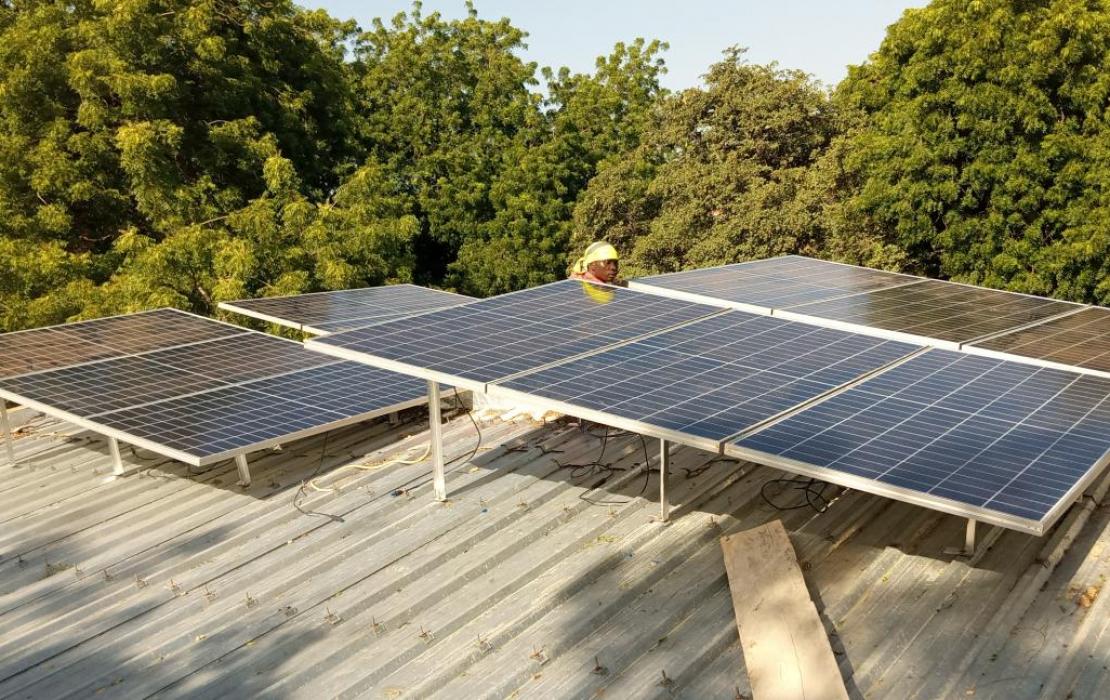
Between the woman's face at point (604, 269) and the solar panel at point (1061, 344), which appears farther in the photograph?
the woman's face at point (604, 269)

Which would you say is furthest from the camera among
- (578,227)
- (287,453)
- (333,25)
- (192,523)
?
(333,25)

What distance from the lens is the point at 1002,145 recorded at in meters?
26.9

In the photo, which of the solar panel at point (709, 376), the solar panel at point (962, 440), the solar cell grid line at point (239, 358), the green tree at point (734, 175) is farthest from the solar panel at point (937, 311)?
the green tree at point (734, 175)

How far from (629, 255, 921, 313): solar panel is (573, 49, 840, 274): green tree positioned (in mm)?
15331

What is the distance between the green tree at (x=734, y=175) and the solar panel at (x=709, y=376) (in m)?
22.0

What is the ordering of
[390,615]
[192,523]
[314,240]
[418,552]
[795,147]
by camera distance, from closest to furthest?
[390,615]
[418,552]
[192,523]
[314,240]
[795,147]

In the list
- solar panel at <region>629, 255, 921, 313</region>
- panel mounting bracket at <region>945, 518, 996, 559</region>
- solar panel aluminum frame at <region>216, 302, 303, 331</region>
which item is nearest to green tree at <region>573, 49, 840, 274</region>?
solar panel at <region>629, 255, 921, 313</region>

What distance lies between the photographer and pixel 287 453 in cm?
1125

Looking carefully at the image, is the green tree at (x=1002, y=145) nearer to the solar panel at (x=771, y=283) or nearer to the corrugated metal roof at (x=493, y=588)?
the solar panel at (x=771, y=283)

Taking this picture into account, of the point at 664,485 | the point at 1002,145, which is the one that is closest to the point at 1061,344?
the point at 664,485

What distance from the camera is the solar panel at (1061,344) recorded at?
9484mm

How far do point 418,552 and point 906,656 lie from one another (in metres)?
4.42

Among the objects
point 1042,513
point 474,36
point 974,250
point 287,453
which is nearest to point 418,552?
point 287,453

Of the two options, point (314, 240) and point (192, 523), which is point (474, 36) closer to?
point (314, 240)
